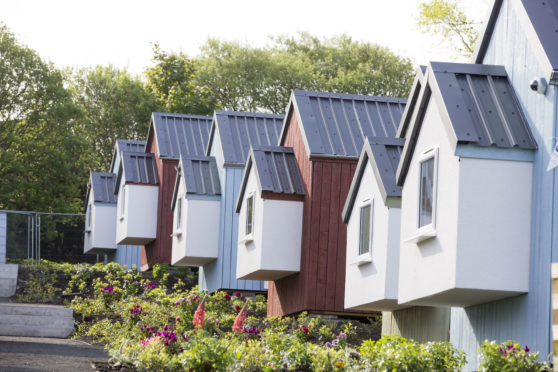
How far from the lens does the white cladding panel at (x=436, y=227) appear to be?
10.9 meters

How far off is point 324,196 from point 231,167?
19.5 feet

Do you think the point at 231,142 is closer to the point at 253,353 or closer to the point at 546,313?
the point at 253,353

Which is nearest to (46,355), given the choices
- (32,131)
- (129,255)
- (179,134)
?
(179,134)

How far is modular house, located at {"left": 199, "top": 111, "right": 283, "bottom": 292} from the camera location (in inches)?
968

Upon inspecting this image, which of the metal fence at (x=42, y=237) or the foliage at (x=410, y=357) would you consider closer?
the foliage at (x=410, y=357)

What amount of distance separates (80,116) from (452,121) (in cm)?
3216

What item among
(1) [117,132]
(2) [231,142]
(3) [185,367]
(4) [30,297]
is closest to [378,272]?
(3) [185,367]

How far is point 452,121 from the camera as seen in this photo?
36.0 feet

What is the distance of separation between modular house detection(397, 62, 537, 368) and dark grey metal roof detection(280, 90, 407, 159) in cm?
737

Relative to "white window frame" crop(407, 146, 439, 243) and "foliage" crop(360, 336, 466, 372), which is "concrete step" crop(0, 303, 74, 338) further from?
"white window frame" crop(407, 146, 439, 243)

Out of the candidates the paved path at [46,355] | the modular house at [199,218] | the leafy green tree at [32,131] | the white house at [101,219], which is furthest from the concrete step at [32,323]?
the leafy green tree at [32,131]

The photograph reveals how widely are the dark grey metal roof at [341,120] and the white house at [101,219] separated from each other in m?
16.1

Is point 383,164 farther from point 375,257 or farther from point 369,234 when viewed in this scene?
point 375,257

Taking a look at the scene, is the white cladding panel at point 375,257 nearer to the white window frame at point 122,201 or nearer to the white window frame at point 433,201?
the white window frame at point 433,201
